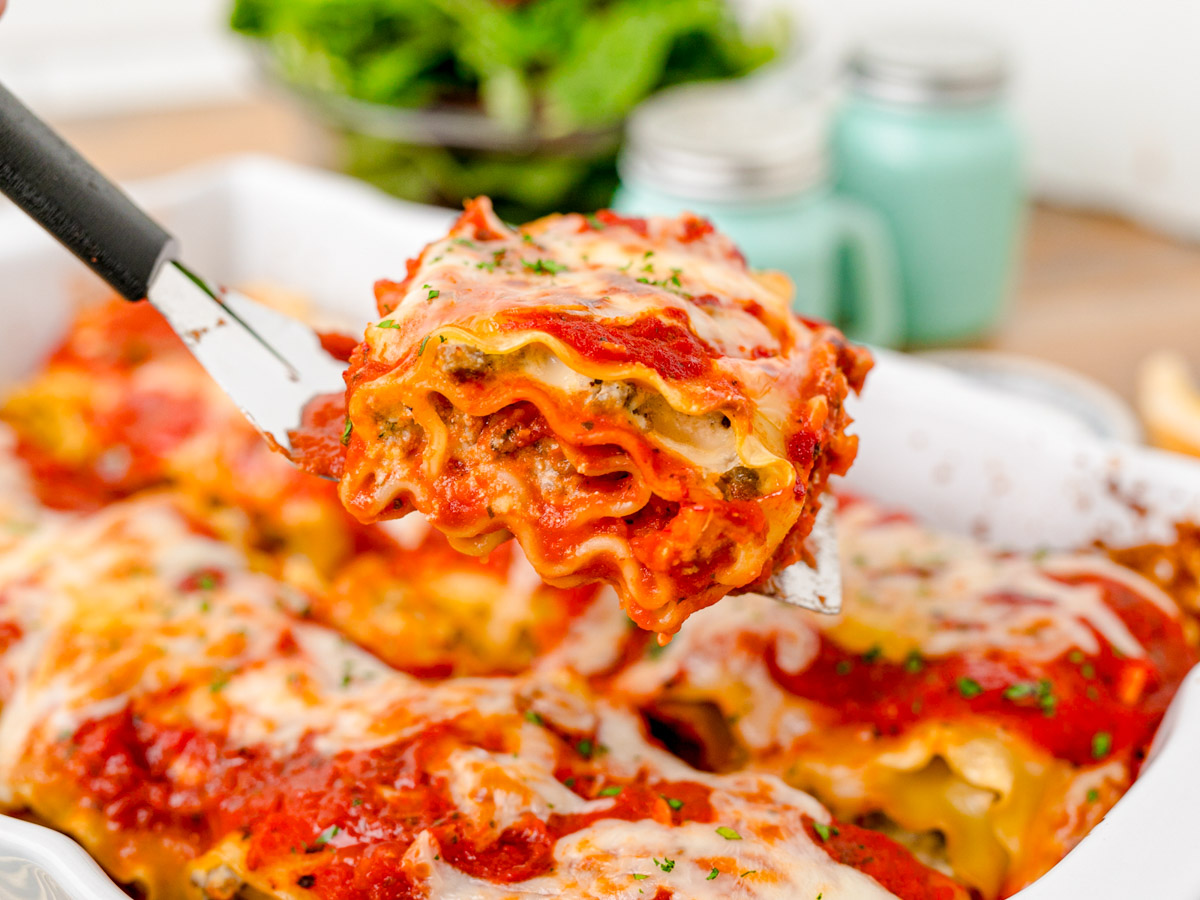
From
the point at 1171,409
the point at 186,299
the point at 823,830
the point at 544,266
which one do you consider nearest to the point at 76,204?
the point at 186,299

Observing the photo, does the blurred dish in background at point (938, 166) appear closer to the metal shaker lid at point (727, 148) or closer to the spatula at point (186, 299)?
the metal shaker lid at point (727, 148)

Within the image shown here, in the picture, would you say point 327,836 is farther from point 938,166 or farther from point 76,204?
point 938,166

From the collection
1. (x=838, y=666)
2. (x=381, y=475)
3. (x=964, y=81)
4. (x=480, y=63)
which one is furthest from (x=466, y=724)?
(x=480, y=63)

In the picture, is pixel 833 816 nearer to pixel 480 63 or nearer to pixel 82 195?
pixel 82 195

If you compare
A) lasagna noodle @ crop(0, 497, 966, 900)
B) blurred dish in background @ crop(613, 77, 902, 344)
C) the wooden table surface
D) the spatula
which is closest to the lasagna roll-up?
the spatula

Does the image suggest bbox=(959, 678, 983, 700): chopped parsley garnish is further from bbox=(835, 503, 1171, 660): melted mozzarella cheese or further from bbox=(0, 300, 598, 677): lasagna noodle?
bbox=(0, 300, 598, 677): lasagna noodle
